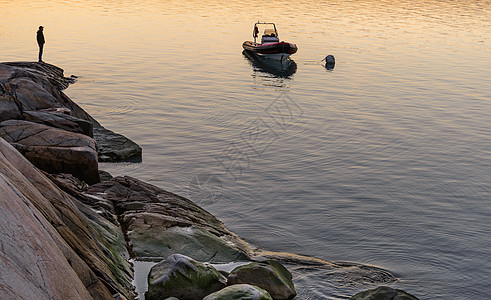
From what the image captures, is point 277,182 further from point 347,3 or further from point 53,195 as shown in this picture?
point 347,3

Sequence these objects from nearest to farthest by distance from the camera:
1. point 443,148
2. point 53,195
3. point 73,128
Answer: point 53,195, point 73,128, point 443,148

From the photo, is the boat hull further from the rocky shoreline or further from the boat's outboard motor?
the rocky shoreline

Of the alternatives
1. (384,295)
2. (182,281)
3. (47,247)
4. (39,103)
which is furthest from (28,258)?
(39,103)

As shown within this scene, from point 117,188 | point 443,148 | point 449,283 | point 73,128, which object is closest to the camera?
point 449,283

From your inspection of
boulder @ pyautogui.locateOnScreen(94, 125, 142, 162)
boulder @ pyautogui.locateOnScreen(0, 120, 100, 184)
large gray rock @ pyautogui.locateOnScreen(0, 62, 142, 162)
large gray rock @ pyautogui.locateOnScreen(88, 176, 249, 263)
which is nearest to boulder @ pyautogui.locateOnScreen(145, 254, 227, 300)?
large gray rock @ pyautogui.locateOnScreen(88, 176, 249, 263)

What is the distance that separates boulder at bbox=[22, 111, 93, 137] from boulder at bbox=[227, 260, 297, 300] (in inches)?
320

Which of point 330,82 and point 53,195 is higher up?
point 53,195

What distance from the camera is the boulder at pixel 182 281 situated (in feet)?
33.7

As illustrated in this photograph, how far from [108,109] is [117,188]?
52.0ft

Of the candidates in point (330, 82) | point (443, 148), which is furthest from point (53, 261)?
point (330, 82)

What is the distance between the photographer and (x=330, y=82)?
3869cm

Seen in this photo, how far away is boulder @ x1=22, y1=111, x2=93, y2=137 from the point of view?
16.3m

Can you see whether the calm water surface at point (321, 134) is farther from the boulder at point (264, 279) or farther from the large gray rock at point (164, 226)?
the large gray rock at point (164, 226)

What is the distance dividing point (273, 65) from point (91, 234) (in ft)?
126
